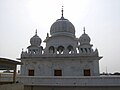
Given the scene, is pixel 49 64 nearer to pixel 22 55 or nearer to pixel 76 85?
pixel 22 55

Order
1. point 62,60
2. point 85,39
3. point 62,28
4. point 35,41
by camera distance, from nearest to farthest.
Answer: point 62,60
point 85,39
point 62,28
point 35,41

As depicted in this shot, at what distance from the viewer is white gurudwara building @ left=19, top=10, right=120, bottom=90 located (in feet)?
47.6

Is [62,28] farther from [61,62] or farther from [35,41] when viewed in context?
[61,62]

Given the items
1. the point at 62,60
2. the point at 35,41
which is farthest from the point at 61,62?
the point at 35,41

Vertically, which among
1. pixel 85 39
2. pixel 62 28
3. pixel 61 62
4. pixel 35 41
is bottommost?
pixel 61 62

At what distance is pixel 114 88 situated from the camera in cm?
1430

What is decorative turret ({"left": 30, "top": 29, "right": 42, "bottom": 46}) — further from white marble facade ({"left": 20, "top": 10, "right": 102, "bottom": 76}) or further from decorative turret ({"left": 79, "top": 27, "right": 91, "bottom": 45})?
decorative turret ({"left": 79, "top": 27, "right": 91, "bottom": 45})

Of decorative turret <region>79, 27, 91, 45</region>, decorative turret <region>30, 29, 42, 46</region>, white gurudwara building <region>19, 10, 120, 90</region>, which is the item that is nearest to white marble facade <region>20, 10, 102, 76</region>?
white gurudwara building <region>19, 10, 120, 90</region>

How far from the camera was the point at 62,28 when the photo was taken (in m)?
25.2

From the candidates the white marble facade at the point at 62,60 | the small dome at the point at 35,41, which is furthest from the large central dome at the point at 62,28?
the small dome at the point at 35,41

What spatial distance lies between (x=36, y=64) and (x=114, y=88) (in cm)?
1096

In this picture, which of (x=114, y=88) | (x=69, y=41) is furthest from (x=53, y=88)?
(x=69, y=41)

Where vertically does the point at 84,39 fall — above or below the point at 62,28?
below

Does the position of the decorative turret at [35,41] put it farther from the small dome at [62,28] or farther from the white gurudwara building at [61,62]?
the small dome at [62,28]
